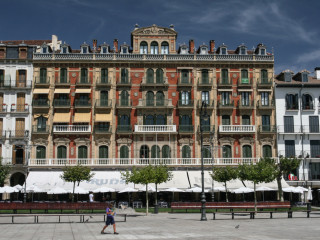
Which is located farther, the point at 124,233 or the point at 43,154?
the point at 43,154

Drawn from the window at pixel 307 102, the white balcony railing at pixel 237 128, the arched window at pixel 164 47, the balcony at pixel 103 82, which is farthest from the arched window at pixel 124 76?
the window at pixel 307 102

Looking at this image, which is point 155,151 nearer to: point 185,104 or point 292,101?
point 185,104

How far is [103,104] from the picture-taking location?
4716cm

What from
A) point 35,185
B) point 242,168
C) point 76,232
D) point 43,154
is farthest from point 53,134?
point 76,232

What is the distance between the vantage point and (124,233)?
67.6ft

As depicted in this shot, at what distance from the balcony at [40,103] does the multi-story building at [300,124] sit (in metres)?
25.2

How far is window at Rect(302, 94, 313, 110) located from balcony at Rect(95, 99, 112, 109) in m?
21.6

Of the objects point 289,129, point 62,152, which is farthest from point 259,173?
point 62,152

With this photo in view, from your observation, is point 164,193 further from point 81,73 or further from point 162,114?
point 81,73

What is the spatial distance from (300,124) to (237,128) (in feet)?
23.7

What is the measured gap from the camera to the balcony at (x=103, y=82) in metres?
47.2

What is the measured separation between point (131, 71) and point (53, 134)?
10.8 meters

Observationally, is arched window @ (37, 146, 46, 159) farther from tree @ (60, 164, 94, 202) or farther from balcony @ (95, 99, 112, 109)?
balcony @ (95, 99, 112, 109)

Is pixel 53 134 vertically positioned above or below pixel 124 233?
above
